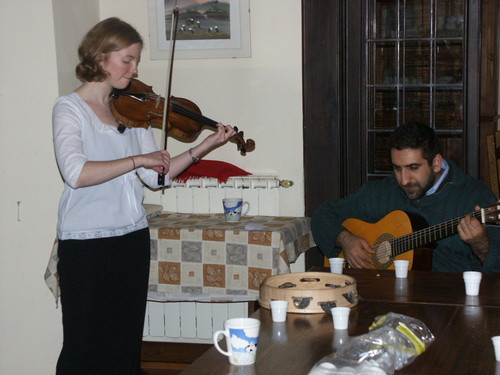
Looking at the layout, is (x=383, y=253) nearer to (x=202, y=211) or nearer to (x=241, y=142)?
(x=241, y=142)

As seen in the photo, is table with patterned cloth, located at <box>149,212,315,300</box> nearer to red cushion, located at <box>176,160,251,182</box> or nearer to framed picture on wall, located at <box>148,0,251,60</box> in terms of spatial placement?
red cushion, located at <box>176,160,251,182</box>

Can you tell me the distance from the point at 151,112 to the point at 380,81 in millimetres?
1283

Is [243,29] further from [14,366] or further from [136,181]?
[14,366]

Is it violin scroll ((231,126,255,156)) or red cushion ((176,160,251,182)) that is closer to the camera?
violin scroll ((231,126,255,156))

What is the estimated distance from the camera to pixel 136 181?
229 centimetres

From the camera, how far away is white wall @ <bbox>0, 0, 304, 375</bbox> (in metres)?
3.08

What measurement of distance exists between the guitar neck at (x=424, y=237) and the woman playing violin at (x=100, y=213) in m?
0.87

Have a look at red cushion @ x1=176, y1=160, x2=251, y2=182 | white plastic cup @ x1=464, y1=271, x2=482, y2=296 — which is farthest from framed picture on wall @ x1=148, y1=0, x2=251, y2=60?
white plastic cup @ x1=464, y1=271, x2=482, y2=296

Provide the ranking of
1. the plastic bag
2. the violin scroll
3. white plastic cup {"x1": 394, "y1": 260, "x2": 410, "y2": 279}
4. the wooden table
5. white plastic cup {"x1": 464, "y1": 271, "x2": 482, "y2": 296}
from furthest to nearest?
the violin scroll, white plastic cup {"x1": 394, "y1": 260, "x2": 410, "y2": 279}, white plastic cup {"x1": 464, "y1": 271, "x2": 482, "y2": 296}, the wooden table, the plastic bag

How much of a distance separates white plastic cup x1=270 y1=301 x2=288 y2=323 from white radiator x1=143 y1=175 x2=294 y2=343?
1.71m

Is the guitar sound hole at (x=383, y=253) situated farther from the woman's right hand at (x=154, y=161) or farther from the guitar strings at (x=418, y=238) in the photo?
the woman's right hand at (x=154, y=161)

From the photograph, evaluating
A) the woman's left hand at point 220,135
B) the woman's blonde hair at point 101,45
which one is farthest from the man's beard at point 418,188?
the woman's blonde hair at point 101,45

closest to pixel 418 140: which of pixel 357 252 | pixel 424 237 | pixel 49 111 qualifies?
pixel 424 237

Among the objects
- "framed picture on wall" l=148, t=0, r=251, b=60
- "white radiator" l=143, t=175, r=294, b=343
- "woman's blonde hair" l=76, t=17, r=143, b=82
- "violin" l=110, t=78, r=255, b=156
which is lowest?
"white radiator" l=143, t=175, r=294, b=343
